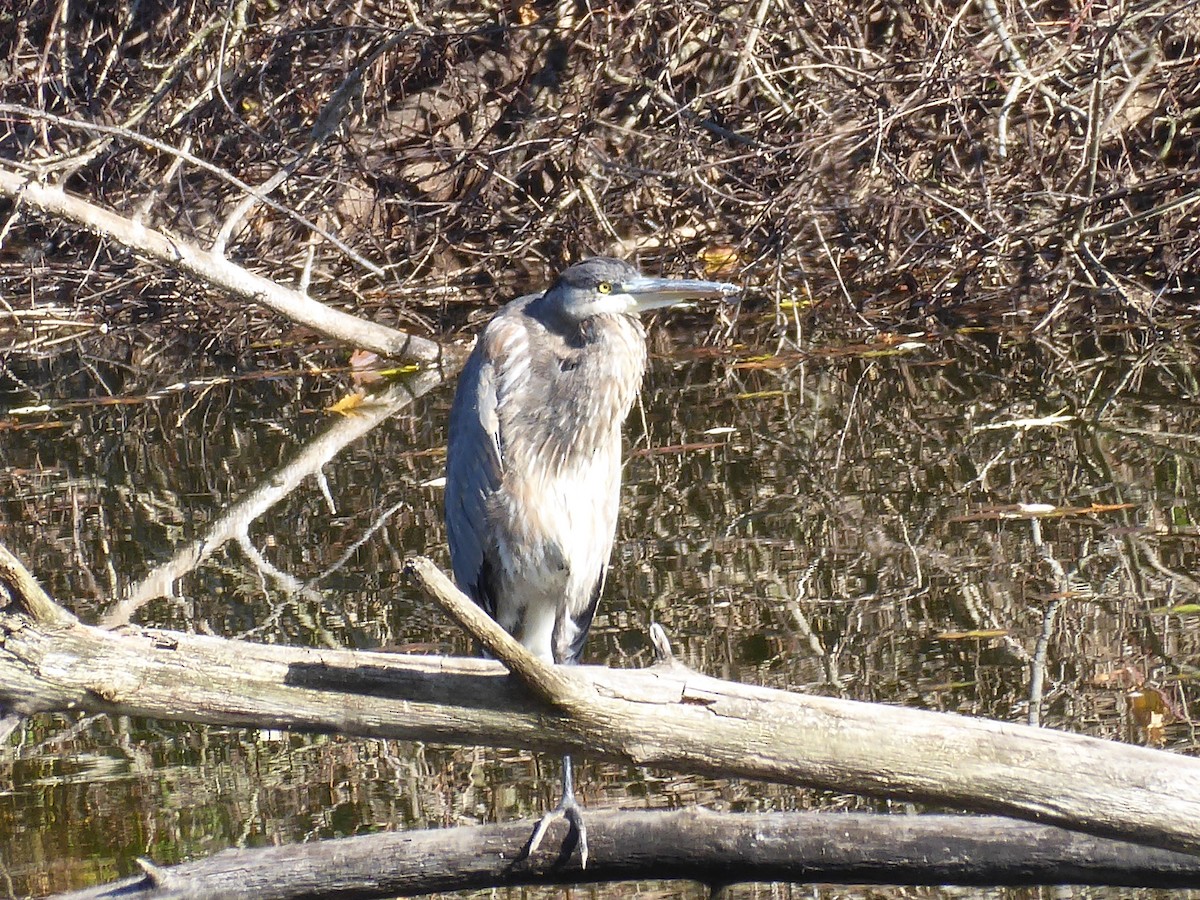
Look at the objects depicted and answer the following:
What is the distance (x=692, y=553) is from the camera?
516 centimetres

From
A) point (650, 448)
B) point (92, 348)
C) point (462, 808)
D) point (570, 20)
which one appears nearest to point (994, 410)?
point (650, 448)

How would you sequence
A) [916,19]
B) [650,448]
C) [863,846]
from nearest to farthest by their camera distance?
[863,846] < [650,448] < [916,19]

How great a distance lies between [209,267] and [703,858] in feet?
17.9

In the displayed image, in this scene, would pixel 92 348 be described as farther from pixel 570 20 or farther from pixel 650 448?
pixel 650 448

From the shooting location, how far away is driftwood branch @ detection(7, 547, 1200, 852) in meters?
2.48

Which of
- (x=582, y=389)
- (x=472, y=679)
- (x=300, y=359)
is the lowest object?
(x=472, y=679)

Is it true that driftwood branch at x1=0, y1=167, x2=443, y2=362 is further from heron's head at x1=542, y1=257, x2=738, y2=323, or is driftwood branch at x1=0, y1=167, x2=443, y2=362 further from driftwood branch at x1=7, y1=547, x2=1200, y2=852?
driftwood branch at x1=7, y1=547, x2=1200, y2=852

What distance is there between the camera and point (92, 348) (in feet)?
31.9

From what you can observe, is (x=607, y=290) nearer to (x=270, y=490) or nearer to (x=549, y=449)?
(x=549, y=449)

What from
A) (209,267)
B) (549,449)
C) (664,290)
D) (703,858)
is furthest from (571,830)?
(209,267)

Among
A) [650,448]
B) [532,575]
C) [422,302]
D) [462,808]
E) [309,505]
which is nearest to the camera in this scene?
[462,808]

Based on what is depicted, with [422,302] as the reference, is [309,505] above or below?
below

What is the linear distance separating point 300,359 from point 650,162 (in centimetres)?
229

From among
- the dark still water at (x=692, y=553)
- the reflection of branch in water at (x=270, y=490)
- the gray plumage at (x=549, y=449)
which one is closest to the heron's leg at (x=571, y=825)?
the dark still water at (x=692, y=553)
